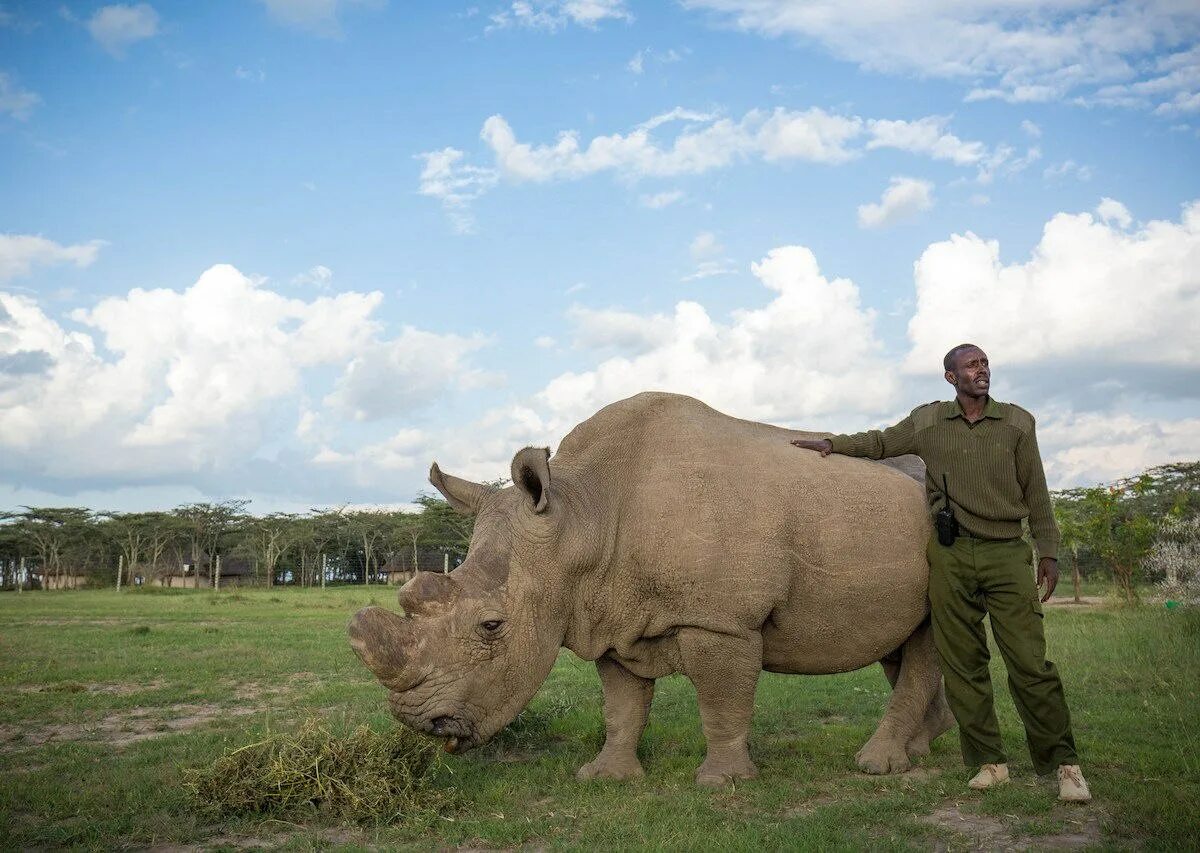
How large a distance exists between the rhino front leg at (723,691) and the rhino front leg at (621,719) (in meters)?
0.54

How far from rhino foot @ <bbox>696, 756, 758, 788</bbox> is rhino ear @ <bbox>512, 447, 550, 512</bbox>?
1989 millimetres

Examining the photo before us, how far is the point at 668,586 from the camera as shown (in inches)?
238

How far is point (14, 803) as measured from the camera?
595 cm

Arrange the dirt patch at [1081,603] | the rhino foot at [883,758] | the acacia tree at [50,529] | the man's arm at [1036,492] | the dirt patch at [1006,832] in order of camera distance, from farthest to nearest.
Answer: the acacia tree at [50,529] → the dirt patch at [1081,603] → the rhino foot at [883,758] → the man's arm at [1036,492] → the dirt patch at [1006,832]

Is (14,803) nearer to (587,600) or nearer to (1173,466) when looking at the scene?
(587,600)

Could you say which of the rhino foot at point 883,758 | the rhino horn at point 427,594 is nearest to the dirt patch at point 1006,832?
the rhino foot at point 883,758

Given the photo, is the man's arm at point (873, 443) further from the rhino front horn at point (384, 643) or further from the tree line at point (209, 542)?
the tree line at point (209, 542)

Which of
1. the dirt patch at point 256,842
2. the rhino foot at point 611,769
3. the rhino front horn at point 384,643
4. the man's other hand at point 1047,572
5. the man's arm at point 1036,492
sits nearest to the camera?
the dirt patch at point 256,842

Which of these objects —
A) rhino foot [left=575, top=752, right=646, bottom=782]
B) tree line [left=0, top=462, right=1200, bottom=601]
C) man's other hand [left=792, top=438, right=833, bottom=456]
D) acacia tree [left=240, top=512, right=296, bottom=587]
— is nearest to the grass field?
rhino foot [left=575, top=752, right=646, bottom=782]

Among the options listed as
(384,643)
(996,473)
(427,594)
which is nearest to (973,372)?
(996,473)

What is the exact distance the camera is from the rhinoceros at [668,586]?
5.62 metres

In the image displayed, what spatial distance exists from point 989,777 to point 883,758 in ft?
2.63

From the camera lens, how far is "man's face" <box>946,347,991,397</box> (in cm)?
597

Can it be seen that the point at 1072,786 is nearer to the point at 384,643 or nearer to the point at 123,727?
the point at 384,643
